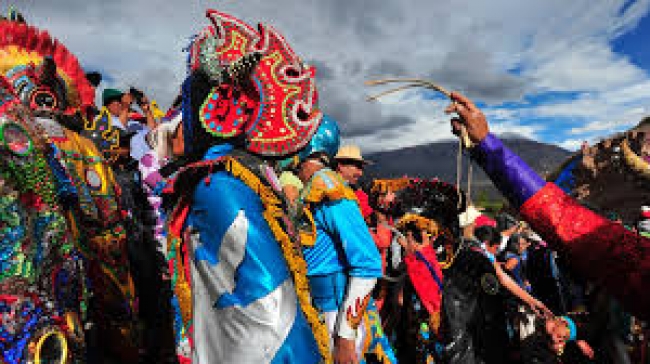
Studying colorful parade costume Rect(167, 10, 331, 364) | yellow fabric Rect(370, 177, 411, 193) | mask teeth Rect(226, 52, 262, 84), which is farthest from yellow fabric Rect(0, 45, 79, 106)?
yellow fabric Rect(370, 177, 411, 193)

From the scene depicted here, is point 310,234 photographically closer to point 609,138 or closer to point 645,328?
point 645,328

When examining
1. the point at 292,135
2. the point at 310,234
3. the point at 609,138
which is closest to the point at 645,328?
the point at 310,234

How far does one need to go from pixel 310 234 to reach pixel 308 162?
0.57 m

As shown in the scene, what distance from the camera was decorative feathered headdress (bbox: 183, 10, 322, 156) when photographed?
1.77 meters

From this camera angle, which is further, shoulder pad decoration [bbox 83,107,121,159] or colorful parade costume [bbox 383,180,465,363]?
shoulder pad decoration [bbox 83,107,121,159]

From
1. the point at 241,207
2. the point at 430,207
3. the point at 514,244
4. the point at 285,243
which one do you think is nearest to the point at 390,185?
the point at 430,207

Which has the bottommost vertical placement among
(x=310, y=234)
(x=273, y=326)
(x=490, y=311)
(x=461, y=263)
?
(x=490, y=311)

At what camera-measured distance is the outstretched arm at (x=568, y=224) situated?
1208 millimetres

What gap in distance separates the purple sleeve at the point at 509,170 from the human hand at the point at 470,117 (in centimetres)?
3

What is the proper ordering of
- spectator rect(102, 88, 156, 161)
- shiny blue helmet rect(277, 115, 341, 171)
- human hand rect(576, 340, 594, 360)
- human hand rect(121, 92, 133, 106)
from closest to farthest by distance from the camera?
shiny blue helmet rect(277, 115, 341, 171) < human hand rect(576, 340, 594, 360) < spectator rect(102, 88, 156, 161) < human hand rect(121, 92, 133, 106)

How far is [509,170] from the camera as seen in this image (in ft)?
4.31

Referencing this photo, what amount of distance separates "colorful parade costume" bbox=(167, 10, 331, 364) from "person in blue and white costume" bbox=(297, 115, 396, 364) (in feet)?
2.10

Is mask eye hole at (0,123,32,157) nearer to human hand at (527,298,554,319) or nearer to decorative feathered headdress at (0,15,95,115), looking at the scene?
decorative feathered headdress at (0,15,95,115)

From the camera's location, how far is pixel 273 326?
1.50 m
